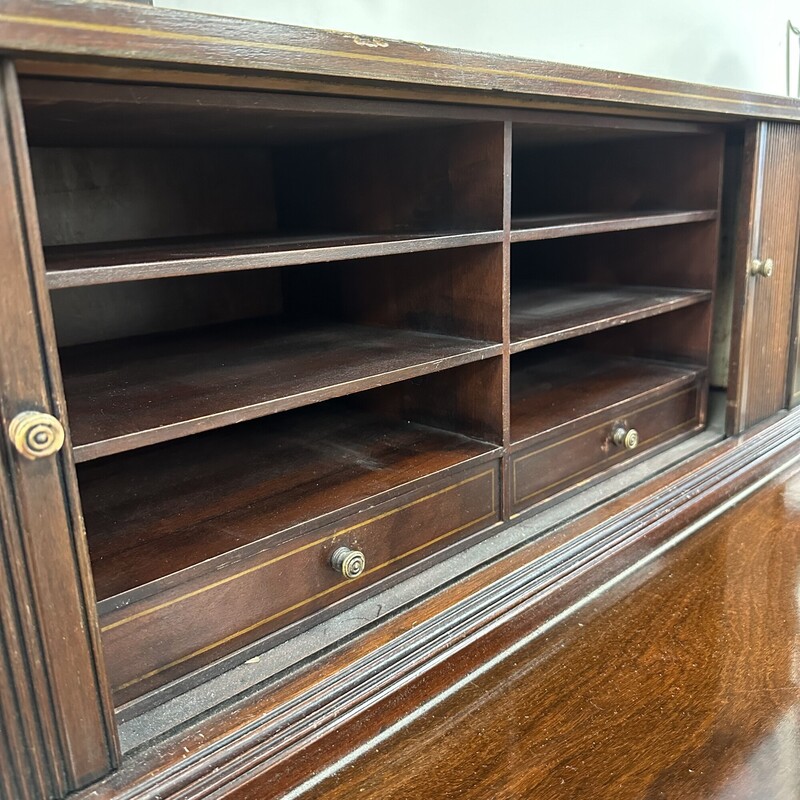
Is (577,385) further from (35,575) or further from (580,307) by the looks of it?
(35,575)

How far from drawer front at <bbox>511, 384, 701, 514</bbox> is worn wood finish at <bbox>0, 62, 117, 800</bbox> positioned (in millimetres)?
634

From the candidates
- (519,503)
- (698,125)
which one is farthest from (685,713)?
(698,125)

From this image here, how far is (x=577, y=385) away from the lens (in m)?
1.37

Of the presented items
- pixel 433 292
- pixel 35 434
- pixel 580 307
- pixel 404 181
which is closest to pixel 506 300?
pixel 433 292

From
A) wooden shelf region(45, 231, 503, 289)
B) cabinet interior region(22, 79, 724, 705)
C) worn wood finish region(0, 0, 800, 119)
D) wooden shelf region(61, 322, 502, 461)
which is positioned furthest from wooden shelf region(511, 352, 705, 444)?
worn wood finish region(0, 0, 800, 119)

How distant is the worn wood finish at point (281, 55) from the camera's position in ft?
1.79

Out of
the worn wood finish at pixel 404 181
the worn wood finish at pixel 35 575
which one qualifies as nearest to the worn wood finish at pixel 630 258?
the worn wood finish at pixel 404 181

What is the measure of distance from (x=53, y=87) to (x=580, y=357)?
116 cm

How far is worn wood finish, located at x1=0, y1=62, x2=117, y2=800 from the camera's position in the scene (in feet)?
1.86

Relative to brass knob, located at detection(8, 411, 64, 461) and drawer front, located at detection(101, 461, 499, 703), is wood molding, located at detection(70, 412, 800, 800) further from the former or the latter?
brass knob, located at detection(8, 411, 64, 461)

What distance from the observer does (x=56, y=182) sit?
1.10 meters

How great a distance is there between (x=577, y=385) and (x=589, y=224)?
36 centimetres

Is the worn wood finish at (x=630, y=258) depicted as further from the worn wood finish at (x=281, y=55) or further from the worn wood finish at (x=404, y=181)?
the worn wood finish at (x=404, y=181)

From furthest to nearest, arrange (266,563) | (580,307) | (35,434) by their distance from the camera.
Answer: (580,307)
(266,563)
(35,434)
